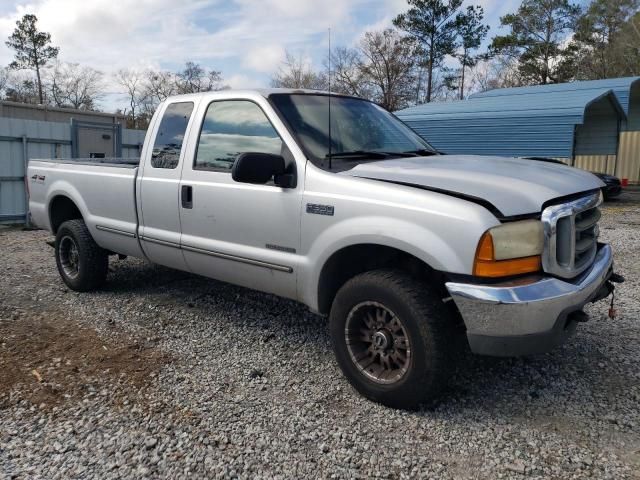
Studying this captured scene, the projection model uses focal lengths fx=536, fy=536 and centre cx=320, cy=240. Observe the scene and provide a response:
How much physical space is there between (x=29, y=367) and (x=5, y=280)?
9.48 ft

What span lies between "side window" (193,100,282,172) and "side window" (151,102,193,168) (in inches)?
10.5

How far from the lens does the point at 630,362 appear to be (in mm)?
3791

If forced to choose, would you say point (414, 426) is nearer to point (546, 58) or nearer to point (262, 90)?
point (262, 90)

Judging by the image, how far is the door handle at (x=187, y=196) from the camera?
4.17 metres

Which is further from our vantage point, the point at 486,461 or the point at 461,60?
the point at 461,60

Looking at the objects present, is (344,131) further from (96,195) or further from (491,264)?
(96,195)

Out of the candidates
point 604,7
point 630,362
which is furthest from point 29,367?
point 604,7

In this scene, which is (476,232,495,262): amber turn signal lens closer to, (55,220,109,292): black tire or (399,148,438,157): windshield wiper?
(399,148,438,157): windshield wiper

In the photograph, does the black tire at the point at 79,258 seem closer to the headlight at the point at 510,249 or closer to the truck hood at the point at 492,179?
the truck hood at the point at 492,179

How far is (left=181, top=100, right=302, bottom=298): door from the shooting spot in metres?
3.60

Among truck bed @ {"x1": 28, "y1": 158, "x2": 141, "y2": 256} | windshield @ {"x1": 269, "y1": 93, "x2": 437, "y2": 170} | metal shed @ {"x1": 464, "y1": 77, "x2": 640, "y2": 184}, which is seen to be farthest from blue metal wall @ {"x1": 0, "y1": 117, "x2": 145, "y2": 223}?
metal shed @ {"x1": 464, "y1": 77, "x2": 640, "y2": 184}

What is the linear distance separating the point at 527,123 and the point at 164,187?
15899 millimetres

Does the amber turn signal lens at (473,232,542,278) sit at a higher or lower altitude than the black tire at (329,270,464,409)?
higher

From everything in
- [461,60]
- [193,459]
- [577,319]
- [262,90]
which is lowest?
[193,459]
